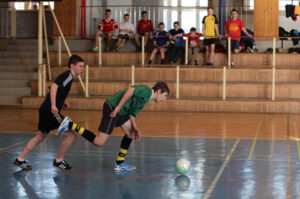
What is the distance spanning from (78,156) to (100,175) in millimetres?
1456

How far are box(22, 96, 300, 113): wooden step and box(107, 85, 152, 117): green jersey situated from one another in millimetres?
8793

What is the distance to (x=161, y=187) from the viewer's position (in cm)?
602

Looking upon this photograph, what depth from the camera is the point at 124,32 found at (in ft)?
62.7

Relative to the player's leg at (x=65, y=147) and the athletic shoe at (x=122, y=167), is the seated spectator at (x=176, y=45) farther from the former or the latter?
the player's leg at (x=65, y=147)

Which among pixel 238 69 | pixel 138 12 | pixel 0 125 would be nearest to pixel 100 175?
pixel 0 125

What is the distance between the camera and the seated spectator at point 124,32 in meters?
19.1

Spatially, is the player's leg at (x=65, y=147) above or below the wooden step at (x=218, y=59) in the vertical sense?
below

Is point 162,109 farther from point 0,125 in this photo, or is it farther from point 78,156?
point 78,156

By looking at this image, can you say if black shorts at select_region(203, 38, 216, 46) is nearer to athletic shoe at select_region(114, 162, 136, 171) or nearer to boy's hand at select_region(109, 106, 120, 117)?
athletic shoe at select_region(114, 162, 136, 171)

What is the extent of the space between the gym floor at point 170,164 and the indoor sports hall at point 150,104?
0.02 metres

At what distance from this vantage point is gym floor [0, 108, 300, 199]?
230 inches

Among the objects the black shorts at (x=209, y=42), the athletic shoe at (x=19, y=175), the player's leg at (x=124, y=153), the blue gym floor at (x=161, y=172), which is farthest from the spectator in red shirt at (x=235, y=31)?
the athletic shoe at (x=19, y=175)

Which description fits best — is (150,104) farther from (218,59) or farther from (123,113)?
(123,113)

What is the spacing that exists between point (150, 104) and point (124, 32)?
4.25 metres
